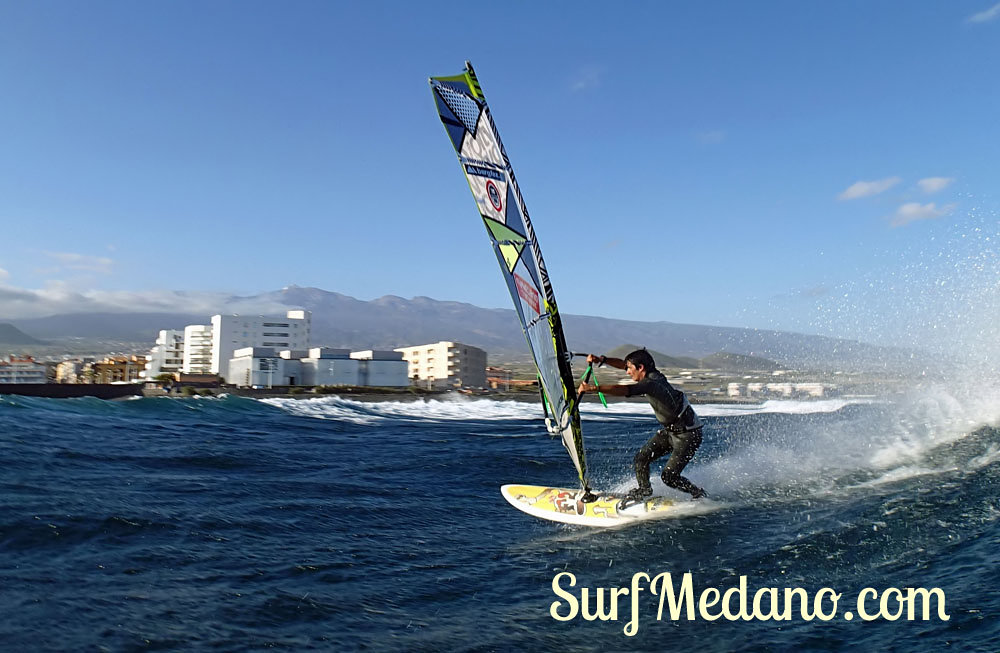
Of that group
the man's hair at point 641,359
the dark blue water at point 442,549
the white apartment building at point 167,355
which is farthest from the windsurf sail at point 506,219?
the white apartment building at point 167,355

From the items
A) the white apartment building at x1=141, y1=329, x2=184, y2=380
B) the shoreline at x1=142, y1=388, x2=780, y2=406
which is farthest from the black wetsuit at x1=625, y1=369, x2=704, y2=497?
the white apartment building at x1=141, y1=329, x2=184, y2=380

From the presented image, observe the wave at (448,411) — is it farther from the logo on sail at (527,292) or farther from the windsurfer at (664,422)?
the logo on sail at (527,292)

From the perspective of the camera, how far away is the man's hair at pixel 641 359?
7.80 meters

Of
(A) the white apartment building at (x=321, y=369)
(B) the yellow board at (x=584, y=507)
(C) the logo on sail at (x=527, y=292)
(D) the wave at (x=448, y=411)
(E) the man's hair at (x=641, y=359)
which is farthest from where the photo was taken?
(A) the white apartment building at (x=321, y=369)

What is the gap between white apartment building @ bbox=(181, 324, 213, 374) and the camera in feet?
377

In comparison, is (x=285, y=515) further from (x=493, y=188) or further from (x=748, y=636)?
Answer: (x=748, y=636)

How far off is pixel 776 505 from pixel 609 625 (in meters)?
4.31

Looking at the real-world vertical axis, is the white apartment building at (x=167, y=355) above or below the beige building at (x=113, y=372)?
above

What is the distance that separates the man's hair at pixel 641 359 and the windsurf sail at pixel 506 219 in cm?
80

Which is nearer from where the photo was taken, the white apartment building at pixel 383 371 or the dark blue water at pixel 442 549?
the dark blue water at pixel 442 549

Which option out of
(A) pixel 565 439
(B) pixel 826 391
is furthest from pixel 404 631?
(B) pixel 826 391

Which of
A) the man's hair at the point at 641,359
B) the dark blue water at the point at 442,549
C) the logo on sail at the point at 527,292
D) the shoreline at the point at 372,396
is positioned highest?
the logo on sail at the point at 527,292

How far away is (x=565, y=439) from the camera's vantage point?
8.09m

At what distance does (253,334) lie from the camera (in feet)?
365
